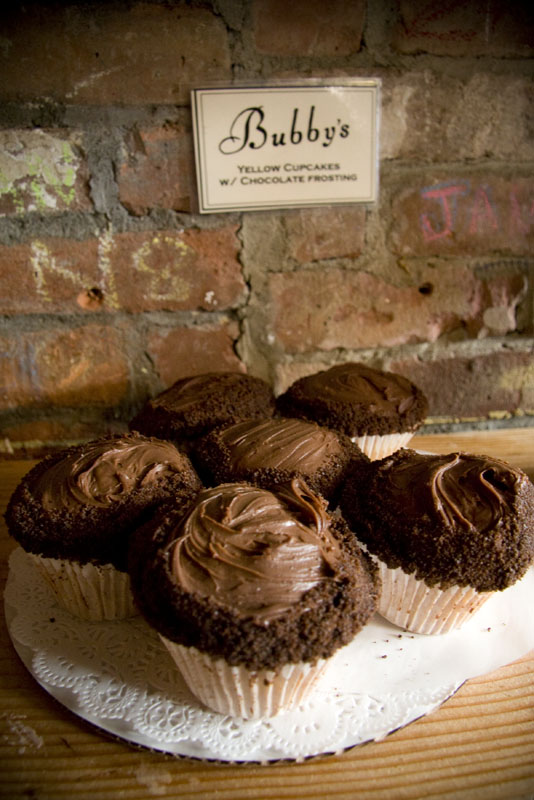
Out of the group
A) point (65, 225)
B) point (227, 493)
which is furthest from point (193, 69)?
point (227, 493)

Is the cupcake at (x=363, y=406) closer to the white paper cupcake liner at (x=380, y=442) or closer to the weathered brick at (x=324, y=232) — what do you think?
the white paper cupcake liner at (x=380, y=442)

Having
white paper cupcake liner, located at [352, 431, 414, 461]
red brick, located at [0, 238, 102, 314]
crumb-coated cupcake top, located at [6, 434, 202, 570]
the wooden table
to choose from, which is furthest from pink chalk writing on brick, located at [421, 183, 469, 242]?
the wooden table

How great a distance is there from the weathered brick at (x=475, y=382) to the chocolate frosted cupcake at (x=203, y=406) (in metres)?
0.49

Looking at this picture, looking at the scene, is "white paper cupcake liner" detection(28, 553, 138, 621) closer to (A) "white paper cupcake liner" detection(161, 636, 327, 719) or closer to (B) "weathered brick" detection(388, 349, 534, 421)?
(A) "white paper cupcake liner" detection(161, 636, 327, 719)

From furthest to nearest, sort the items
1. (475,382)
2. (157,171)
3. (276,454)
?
(475,382) → (157,171) → (276,454)

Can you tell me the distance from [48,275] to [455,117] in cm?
109

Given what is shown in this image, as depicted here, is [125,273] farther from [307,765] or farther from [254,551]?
[307,765]

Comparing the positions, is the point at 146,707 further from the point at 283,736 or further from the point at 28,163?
the point at 28,163

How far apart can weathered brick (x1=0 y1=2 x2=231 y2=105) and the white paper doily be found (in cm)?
108

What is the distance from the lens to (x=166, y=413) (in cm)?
129

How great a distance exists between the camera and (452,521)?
896mm

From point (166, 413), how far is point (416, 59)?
1045 millimetres

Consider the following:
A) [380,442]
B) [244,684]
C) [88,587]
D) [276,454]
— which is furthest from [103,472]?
[380,442]

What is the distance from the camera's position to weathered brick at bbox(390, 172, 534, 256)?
1529mm
